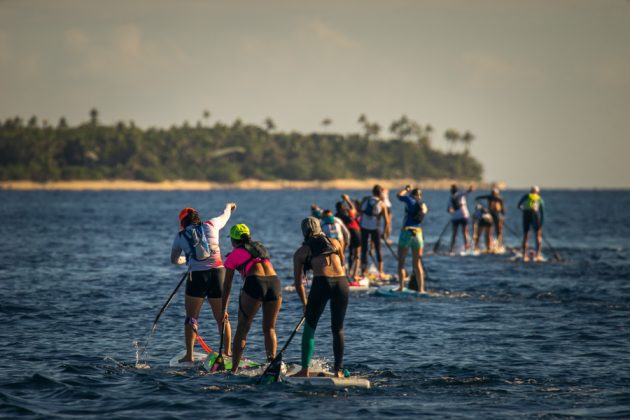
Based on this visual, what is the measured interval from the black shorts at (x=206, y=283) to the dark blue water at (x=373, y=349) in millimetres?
1179

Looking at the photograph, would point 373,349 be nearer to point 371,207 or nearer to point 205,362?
point 205,362

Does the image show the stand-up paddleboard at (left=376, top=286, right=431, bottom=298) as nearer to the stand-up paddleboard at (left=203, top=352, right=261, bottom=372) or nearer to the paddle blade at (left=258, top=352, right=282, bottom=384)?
the stand-up paddleboard at (left=203, top=352, right=261, bottom=372)

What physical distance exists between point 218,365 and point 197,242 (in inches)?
71.7

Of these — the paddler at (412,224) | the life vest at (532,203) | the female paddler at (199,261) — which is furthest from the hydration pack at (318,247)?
the life vest at (532,203)

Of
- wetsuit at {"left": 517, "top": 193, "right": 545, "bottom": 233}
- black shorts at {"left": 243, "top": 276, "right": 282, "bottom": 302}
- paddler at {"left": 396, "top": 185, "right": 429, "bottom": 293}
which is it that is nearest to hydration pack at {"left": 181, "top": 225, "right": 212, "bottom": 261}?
black shorts at {"left": 243, "top": 276, "right": 282, "bottom": 302}

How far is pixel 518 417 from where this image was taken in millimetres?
11445

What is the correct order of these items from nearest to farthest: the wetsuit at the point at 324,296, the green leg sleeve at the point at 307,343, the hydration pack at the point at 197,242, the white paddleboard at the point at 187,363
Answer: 1. the wetsuit at the point at 324,296
2. the green leg sleeve at the point at 307,343
3. the hydration pack at the point at 197,242
4. the white paddleboard at the point at 187,363

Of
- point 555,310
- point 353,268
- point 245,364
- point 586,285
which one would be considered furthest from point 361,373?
point 586,285

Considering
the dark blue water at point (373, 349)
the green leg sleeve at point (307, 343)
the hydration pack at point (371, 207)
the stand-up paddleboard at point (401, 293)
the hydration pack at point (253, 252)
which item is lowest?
the dark blue water at point (373, 349)

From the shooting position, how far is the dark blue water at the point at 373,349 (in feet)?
39.6

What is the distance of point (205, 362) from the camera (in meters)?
14.0

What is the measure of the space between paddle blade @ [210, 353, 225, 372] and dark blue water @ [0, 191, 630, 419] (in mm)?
239

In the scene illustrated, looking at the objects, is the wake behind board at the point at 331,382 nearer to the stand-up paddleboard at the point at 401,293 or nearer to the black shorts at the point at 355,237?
the stand-up paddleboard at the point at 401,293

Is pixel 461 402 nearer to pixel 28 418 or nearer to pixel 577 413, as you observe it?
pixel 577 413
